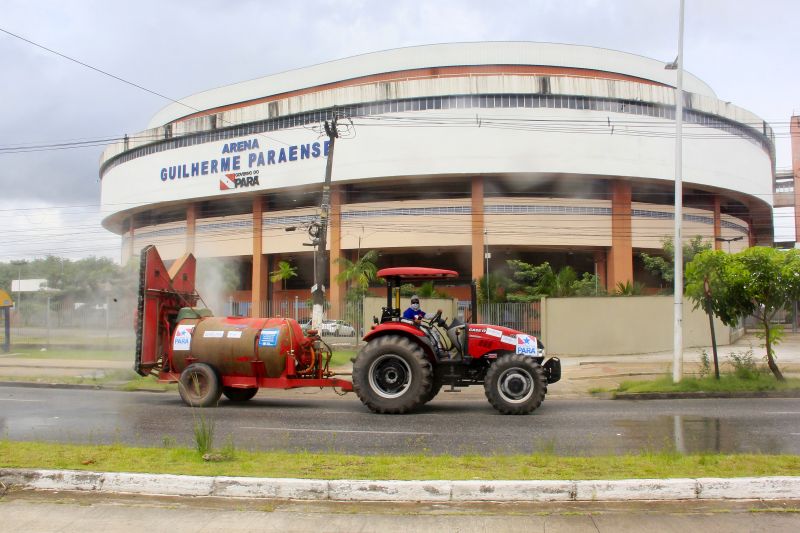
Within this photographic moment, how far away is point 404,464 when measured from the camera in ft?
23.4

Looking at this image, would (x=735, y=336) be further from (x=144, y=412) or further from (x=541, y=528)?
(x=541, y=528)

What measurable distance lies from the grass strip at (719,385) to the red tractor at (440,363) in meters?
4.12

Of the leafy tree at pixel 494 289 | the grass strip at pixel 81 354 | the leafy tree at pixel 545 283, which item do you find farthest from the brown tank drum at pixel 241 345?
the leafy tree at pixel 494 289

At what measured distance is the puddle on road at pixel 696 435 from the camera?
818 centimetres

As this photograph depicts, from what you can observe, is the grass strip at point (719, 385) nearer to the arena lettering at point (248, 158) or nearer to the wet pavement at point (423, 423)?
the wet pavement at point (423, 423)

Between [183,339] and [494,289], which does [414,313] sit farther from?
[494,289]

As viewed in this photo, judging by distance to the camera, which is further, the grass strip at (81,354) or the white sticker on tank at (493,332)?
the grass strip at (81,354)

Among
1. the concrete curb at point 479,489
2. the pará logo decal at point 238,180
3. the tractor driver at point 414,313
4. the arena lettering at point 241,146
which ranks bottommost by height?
the concrete curb at point 479,489

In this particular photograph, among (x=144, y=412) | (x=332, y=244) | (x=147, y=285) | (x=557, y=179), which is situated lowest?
(x=144, y=412)

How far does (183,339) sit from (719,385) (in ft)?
36.6

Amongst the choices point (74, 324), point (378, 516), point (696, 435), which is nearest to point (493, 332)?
point (696, 435)

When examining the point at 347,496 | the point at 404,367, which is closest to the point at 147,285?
the point at 404,367

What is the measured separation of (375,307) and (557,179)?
72.3 ft

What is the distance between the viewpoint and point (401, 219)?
4556 centimetres
